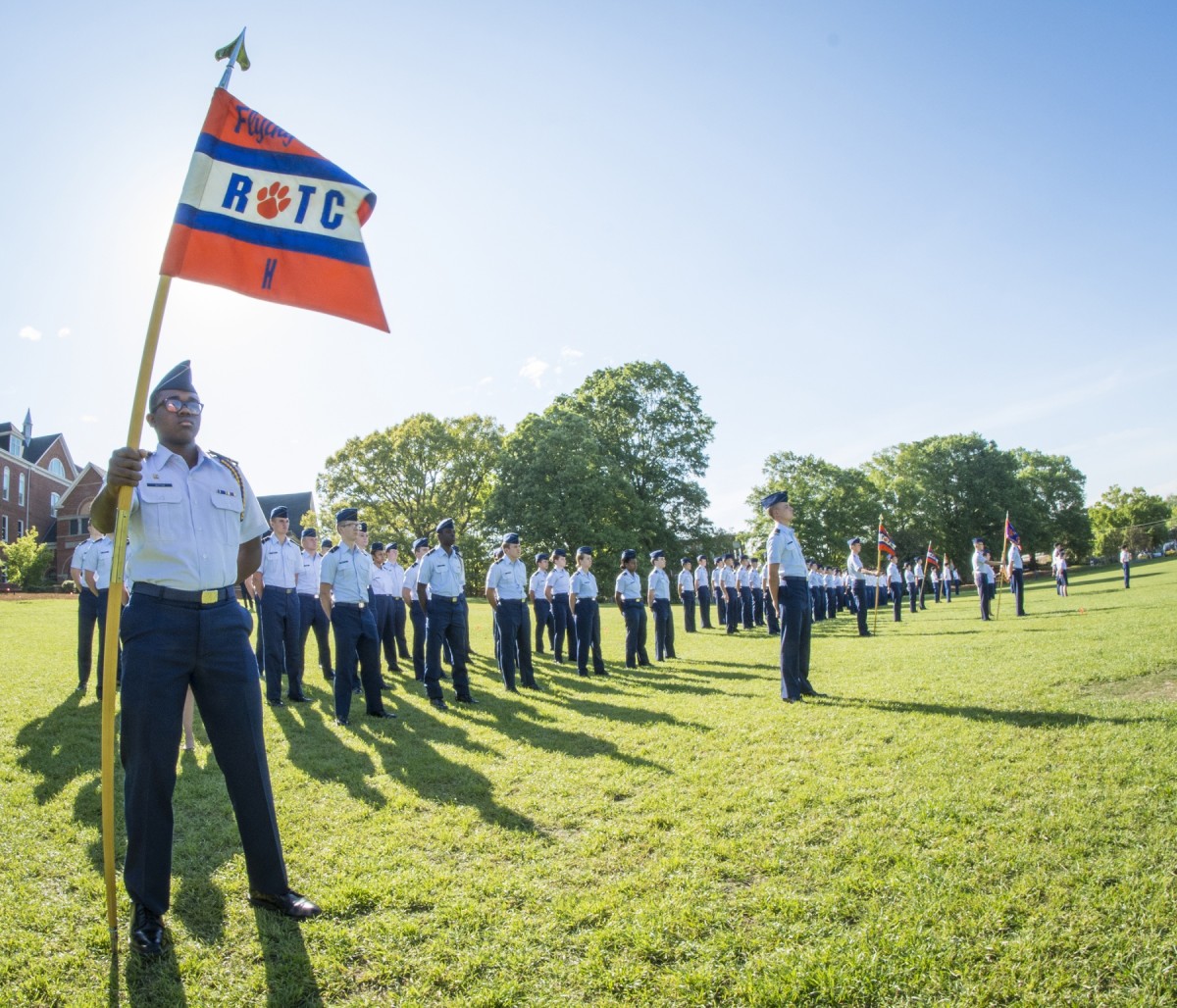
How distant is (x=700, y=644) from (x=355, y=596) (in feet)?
35.5

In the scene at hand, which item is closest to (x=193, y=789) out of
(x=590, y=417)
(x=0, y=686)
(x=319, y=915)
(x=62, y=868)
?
(x=62, y=868)

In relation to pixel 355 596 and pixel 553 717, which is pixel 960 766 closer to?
pixel 553 717

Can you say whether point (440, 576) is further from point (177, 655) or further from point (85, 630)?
point (177, 655)

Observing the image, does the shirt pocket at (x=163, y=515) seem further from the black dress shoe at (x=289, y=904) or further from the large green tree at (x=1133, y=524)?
the large green tree at (x=1133, y=524)

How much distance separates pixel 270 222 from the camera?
13.5 feet

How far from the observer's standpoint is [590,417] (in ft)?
159

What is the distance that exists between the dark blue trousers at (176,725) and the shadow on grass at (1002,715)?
20.3ft

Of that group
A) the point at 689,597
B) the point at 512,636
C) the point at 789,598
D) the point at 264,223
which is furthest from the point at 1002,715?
the point at 689,597

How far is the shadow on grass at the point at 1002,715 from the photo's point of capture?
6172 millimetres

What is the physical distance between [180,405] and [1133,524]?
118 metres

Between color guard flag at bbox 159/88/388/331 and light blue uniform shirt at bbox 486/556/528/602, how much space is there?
696 cm

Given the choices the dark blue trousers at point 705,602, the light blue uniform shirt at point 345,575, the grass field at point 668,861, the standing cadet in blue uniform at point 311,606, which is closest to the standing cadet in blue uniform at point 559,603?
the standing cadet in blue uniform at point 311,606

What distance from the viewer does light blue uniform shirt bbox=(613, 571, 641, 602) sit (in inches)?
540

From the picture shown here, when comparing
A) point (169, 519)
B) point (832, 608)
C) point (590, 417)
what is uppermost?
point (590, 417)
